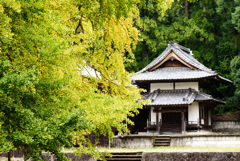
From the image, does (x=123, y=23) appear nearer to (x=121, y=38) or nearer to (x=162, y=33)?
(x=121, y=38)

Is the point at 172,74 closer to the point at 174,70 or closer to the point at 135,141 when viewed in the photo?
the point at 174,70

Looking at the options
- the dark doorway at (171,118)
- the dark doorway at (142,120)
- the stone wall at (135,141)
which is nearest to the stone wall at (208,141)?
the stone wall at (135,141)

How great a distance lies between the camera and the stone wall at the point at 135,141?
69.7 feet

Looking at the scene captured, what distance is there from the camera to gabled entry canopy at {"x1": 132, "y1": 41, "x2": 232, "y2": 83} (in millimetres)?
27219

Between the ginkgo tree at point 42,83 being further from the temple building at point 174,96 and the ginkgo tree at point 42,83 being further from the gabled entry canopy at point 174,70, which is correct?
the gabled entry canopy at point 174,70

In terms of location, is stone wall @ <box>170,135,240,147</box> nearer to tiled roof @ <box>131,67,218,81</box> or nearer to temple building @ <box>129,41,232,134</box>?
temple building @ <box>129,41,232,134</box>

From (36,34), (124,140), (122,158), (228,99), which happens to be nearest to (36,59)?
(36,34)

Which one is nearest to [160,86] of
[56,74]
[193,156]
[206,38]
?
[206,38]

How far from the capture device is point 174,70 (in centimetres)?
2881

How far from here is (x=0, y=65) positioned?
6.67m

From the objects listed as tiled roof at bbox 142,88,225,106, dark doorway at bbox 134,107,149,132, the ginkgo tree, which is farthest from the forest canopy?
dark doorway at bbox 134,107,149,132

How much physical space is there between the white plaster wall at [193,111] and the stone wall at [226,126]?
6.80 meters

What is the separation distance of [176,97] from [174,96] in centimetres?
29

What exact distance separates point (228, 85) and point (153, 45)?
30.4 feet
